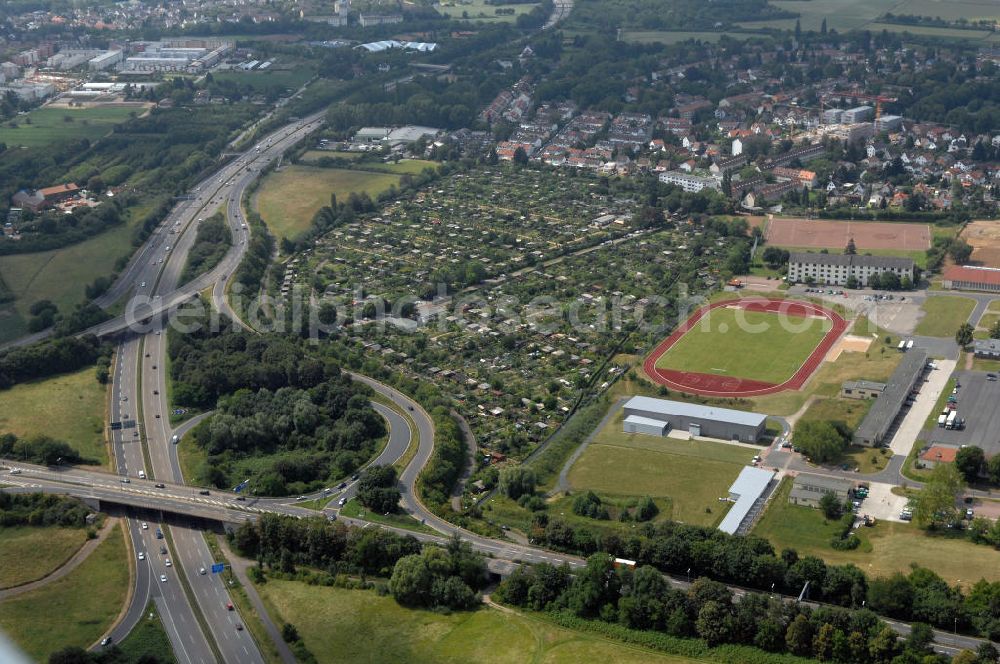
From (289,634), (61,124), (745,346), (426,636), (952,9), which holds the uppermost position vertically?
(61,124)

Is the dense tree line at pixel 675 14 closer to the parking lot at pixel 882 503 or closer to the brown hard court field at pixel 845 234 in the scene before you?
the brown hard court field at pixel 845 234

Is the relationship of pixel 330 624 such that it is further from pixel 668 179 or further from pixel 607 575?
pixel 668 179

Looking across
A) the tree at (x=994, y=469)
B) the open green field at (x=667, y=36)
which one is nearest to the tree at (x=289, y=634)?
the tree at (x=994, y=469)

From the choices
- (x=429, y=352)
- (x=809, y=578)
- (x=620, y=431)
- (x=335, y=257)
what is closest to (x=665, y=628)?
(x=809, y=578)

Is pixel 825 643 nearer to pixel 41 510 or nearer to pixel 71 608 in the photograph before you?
pixel 71 608

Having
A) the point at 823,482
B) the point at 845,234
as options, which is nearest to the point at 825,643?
the point at 823,482
